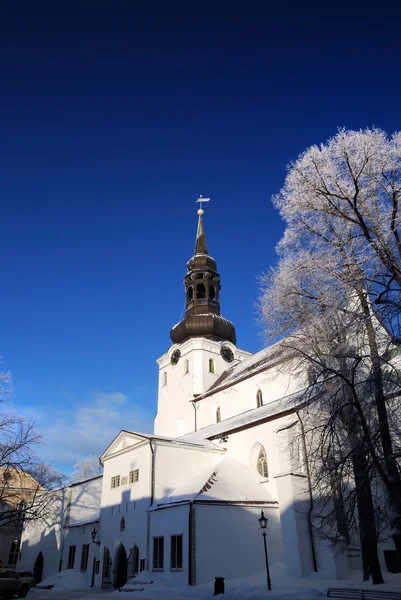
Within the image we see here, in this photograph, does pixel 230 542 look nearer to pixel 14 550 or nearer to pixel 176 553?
pixel 176 553

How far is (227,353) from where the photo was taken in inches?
1527

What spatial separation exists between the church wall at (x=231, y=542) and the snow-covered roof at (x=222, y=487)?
1.53 ft

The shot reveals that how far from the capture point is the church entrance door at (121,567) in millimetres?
Answer: 22641

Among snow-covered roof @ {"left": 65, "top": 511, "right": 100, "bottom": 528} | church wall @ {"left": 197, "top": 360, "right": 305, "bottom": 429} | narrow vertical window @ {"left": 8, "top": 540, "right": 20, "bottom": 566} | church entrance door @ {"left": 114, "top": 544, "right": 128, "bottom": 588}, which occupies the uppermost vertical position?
church wall @ {"left": 197, "top": 360, "right": 305, "bottom": 429}

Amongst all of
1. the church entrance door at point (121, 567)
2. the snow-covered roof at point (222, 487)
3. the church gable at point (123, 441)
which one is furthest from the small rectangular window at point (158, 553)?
the church gable at point (123, 441)

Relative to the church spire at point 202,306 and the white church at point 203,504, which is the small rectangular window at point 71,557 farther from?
the church spire at point 202,306

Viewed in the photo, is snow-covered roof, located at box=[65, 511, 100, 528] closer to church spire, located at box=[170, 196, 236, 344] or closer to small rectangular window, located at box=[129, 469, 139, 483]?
small rectangular window, located at box=[129, 469, 139, 483]

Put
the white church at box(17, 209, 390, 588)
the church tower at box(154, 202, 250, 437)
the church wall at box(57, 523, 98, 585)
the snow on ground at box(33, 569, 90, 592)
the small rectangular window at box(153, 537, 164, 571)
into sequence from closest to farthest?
the white church at box(17, 209, 390, 588) → the small rectangular window at box(153, 537, 164, 571) → the snow on ground at box(33, 569, 90, 592) → the church wall at box(57, 523, 98, 585) → the church tower at box(154, 202, 250, 437)

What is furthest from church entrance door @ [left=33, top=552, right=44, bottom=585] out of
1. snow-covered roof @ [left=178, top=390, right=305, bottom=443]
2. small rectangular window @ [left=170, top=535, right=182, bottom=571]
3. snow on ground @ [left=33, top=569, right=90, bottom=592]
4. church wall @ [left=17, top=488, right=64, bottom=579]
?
small rectangular window @ [left=170, top=535, right=182, bottom=571]

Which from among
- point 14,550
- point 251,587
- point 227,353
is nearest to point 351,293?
point 251,587

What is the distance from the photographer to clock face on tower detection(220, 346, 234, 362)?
126ft

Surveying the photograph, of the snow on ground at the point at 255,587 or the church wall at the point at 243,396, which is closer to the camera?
the snow on ground at the point at 255,587

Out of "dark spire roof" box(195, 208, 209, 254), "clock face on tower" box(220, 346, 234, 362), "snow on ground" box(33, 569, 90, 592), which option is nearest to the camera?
"snow on ground" box(33, 569, 90, 592)

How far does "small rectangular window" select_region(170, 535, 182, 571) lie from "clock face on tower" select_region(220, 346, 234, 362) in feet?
64.5
